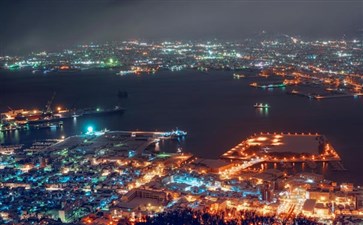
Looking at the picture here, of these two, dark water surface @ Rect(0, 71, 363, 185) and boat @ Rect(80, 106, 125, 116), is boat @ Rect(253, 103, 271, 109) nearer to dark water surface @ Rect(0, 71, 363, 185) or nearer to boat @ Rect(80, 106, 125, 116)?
dark water surface @ Rect(0, 71, 363, 185)

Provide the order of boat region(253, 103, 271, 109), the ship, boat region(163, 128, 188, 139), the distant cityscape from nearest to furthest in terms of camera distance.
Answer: the distant cityscape, boat region(163, 128, 188, 139), the ship, boat region(253, 103, 271, 109)

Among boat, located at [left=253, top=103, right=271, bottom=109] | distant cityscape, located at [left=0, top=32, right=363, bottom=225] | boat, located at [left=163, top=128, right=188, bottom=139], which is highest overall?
boat, located at [left=253, top=103, right=271, bottom=109]

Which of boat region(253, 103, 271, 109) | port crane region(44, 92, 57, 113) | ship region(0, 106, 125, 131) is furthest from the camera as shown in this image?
port crane region(44, 92, 57, 113)

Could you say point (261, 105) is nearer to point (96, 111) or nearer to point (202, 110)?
point (202, 110)

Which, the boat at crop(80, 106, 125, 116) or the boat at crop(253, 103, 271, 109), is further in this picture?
the boat at crop(253, 103, 271, 109)

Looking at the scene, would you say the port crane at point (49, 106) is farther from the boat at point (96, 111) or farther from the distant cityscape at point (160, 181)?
the boat at point (96, 111)

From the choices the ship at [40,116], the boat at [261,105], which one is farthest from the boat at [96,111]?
the boat at [261,105]

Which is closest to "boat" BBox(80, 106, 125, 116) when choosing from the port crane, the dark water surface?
the dark water surface

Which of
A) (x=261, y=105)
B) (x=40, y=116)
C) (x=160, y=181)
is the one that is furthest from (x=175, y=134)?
(x=40, y=116)

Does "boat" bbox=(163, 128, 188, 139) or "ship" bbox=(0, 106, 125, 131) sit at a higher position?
"ship" bbox=(0, 106, 125, 131)
